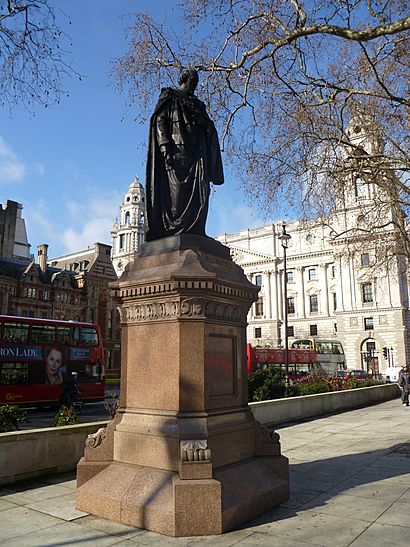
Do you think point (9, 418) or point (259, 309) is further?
point (259, 309)

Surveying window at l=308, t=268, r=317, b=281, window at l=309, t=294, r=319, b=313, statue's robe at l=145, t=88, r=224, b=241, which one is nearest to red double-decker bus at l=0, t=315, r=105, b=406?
statue's robe at l=145, t=88, r=224, b=241

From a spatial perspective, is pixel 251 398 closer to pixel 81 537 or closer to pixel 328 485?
pixel 328 485

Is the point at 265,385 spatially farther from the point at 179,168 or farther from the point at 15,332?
the point at 179,168

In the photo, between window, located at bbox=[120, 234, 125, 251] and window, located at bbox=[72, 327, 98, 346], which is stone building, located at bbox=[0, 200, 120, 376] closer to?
window, located at bbox=[72, 327, 98, 346]

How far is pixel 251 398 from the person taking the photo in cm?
1706

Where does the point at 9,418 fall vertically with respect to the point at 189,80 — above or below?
below

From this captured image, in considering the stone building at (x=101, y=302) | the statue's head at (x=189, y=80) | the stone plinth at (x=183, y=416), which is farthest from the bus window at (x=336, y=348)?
the statue's head at (x=189, y=80)

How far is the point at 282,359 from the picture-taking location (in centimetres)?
3809

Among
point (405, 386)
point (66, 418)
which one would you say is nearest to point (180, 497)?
point (66, 418)

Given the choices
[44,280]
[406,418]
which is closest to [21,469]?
[406,418]

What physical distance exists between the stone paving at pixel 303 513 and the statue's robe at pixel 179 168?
3.62 meters

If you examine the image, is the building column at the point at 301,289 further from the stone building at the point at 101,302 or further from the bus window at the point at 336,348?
the stone building at the point at 101,302

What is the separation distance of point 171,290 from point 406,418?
13231mm

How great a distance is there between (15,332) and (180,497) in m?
18.2
